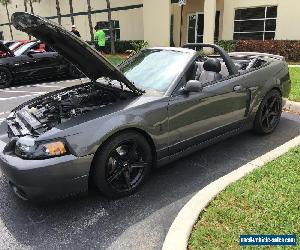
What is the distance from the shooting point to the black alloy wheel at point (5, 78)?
11073 millimetres

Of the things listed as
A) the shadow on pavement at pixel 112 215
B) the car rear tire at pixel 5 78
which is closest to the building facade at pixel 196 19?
the car rear tire at pixel 5 78

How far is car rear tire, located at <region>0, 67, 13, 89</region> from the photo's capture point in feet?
36.3

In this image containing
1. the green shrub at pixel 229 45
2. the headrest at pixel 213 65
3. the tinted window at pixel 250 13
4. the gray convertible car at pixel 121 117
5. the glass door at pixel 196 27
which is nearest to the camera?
the gray convertible car at pixel 121 117

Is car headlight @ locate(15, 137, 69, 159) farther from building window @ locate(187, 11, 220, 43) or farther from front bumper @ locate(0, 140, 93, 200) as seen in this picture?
Answer: building window @ locate(187, 11, 220, 43)

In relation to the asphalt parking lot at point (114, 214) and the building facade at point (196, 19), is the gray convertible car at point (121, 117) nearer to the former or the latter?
the asphalt parking lot at point (114, 214)

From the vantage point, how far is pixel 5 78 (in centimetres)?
1115

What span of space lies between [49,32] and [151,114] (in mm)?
1398

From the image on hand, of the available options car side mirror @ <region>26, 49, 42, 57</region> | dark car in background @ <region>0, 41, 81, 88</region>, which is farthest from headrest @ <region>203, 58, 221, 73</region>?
car side mirror @ <region>26, 49, 42, 57</region>

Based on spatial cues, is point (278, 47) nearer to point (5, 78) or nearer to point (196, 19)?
point (196, 19)

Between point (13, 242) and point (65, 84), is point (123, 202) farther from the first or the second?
point (65, 84)

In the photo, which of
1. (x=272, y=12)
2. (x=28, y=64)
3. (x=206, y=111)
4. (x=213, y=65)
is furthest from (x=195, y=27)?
(x=206, y=111)

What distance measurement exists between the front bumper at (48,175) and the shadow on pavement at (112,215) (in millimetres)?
313

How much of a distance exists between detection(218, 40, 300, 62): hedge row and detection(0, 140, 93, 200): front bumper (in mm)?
13479

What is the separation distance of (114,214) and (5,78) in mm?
8866
